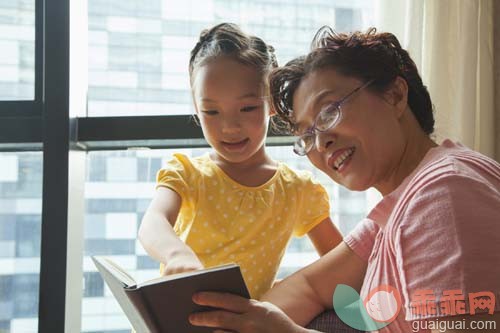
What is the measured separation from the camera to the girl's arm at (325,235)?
176 centimetres

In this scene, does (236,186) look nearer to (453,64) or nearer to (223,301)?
(223,301)

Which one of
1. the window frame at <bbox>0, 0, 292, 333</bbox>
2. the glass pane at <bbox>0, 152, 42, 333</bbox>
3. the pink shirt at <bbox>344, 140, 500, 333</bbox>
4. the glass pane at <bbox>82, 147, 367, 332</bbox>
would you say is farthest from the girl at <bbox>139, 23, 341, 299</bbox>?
the glass pane at <bbox>0, 152, 42, 333</bbox>

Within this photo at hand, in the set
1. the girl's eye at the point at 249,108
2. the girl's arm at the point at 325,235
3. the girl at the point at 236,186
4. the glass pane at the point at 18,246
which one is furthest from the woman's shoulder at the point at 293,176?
the glass pane at the point at 18,246

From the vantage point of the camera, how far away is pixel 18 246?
2.19 m

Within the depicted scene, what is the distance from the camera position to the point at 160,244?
1.40m

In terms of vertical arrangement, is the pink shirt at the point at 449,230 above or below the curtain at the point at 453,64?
below

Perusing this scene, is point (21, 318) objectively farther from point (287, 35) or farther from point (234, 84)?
point (287, 35)

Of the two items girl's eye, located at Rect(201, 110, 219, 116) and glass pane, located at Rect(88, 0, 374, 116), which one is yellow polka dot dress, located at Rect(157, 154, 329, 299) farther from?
glass pane, located at Rect(88, 0, 374, 116)

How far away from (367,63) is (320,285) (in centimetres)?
61

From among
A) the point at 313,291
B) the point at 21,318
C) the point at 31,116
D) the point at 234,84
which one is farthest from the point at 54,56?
the point at 313,291

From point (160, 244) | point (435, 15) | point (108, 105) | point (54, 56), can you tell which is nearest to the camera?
point (160, 244)

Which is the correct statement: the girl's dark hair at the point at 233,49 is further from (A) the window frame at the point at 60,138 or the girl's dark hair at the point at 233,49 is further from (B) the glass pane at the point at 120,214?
(B) the glass pane at the point at 120,214

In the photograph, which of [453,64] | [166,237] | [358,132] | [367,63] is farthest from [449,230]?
[453,64]

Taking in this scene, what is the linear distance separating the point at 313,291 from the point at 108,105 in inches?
48.7
